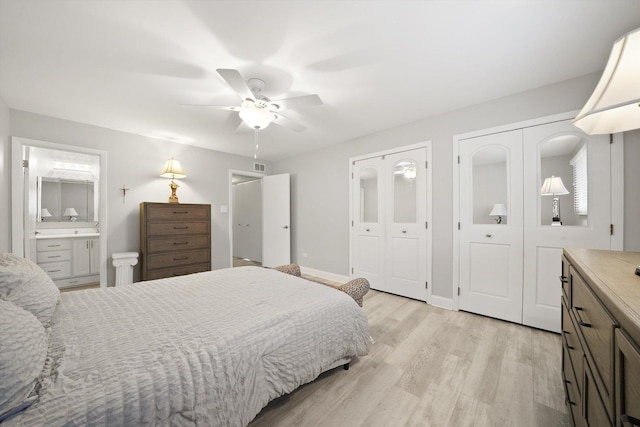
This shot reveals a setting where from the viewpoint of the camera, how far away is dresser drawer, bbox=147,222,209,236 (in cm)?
326

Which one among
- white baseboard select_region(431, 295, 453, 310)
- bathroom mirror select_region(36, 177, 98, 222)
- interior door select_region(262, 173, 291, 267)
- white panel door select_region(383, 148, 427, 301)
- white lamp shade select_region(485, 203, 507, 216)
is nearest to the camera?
white lamp shade select_region(485, 203, 507, 216)

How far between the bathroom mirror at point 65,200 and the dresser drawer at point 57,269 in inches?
34.6

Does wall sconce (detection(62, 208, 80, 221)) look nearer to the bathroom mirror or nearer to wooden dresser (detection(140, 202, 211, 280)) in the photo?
the bathroom mirror

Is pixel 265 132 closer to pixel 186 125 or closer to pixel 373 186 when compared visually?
pixel 186 125

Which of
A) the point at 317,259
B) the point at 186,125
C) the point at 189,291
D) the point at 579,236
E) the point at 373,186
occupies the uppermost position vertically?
the point at 186,125

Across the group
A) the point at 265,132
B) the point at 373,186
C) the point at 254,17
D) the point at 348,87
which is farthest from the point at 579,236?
the point at 265,132

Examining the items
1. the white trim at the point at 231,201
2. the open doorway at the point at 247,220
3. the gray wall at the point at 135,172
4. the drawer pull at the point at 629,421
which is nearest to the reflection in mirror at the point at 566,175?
the drawer pull at the point at 629,421

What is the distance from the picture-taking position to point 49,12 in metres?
1.45

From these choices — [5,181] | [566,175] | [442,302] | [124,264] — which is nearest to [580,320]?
[566,175]

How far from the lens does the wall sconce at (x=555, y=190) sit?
7.34 ft

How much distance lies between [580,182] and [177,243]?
4.74 m

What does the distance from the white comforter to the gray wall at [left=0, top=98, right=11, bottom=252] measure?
6.88ft

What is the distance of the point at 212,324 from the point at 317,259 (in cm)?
330

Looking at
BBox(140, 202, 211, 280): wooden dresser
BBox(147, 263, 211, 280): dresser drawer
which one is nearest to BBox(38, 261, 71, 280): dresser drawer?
BBox(140, 202, 211, 280): wooden dresser
